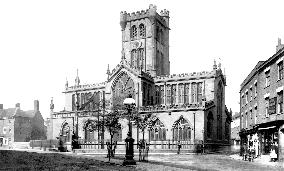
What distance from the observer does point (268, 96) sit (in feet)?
98.0

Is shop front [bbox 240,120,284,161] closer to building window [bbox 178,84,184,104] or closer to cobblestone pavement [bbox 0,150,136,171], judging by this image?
cobblestone pavement [bbox 0,150,136,171]

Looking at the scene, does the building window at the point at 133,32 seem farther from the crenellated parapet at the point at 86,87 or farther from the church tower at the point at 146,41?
the crenellated parapet at the point at 86,87

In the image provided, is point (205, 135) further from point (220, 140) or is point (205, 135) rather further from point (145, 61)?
point (145, 61)

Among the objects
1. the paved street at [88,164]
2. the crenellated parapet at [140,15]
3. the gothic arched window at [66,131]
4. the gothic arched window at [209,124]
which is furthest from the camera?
the crenellated parapet at [140,15]

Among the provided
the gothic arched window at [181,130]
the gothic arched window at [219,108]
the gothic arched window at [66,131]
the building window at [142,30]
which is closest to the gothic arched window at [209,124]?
the gothic arched window at [181,130]

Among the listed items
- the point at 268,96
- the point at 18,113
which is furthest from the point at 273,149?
the point at 18,113

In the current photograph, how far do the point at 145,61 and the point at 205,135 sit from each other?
2007cm

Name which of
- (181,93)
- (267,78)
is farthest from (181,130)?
(267,78)

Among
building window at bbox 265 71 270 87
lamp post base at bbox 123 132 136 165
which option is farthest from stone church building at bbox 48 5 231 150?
lamp post base at bbox 123 132 136 165

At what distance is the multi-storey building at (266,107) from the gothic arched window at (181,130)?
41.2 feet

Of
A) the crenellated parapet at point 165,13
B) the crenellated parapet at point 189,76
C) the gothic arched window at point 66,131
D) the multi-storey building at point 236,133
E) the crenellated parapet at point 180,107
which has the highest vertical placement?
the crenellated parapet at point 165,13

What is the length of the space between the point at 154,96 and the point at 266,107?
29235mm

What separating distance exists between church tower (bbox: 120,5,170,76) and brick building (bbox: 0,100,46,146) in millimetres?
34443

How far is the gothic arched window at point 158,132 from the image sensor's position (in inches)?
2019
